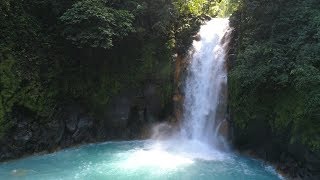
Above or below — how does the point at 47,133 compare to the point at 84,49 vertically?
below

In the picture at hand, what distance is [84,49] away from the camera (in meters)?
15.7

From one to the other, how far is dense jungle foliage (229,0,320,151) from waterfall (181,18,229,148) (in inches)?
51.2

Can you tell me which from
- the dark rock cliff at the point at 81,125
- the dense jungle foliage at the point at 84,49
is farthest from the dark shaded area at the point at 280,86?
the dark rock cliff at the point at 81,125

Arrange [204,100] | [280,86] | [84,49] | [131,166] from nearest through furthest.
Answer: [280,86], [131,166], [84,49], [204,100]

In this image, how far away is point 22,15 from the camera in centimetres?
1458

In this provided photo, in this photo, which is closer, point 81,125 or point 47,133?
point 47,133

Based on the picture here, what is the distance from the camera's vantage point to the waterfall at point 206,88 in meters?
16.2

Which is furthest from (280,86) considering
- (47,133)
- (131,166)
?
(47,133)

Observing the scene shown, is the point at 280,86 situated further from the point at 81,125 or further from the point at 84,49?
the point at 81,125

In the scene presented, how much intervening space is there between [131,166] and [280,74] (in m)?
5.71

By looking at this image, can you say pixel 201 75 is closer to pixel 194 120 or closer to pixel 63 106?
pixel 194 120

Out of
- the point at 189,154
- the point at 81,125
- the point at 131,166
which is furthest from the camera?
the point at 81,125

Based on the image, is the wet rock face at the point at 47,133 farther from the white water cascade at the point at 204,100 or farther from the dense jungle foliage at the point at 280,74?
the dense jungle foliage at the point at 280,74

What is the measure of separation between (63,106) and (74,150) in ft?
5.81
